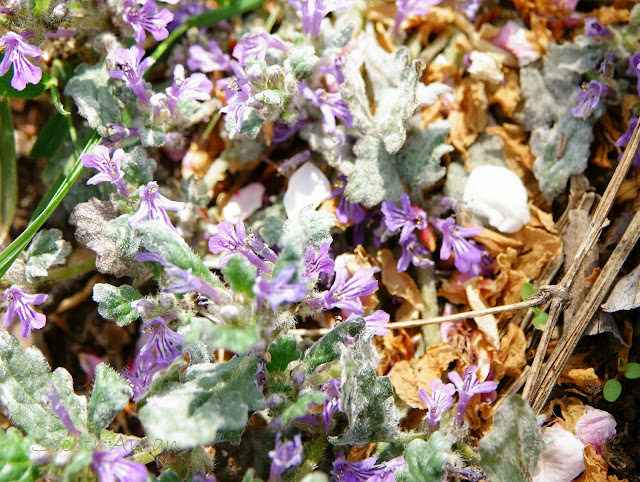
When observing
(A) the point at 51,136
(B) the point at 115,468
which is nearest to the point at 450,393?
(B) the point at 115,468

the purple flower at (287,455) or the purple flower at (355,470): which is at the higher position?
the purple flower at (287,455)

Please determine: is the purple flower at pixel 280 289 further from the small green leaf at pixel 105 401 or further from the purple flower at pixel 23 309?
the purple flower at pixel 23 309

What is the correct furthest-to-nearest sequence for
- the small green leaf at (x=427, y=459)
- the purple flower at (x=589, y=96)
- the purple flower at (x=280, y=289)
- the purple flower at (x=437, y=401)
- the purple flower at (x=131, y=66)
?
1. the purple flower at (x=589, y=96)
2. the purple flower at (x=131, y=66)
3. the purple flower at (x=437, y=401)
4. the small green leaf at (x=427, y=459)
5. the purple flower at (x=280, y=289)

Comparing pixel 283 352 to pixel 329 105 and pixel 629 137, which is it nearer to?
pixel 329 105

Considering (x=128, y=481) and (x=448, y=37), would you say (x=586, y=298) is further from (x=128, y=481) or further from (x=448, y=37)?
(x=128, y=481)

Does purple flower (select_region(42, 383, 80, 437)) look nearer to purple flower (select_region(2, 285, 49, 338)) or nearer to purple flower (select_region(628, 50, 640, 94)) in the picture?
purple flower (select_region(2, 285, 49, 338))

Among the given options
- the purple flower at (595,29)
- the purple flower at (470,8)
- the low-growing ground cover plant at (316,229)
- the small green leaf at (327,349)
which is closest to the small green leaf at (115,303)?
the low-growing ground cover plant at (316,229)
